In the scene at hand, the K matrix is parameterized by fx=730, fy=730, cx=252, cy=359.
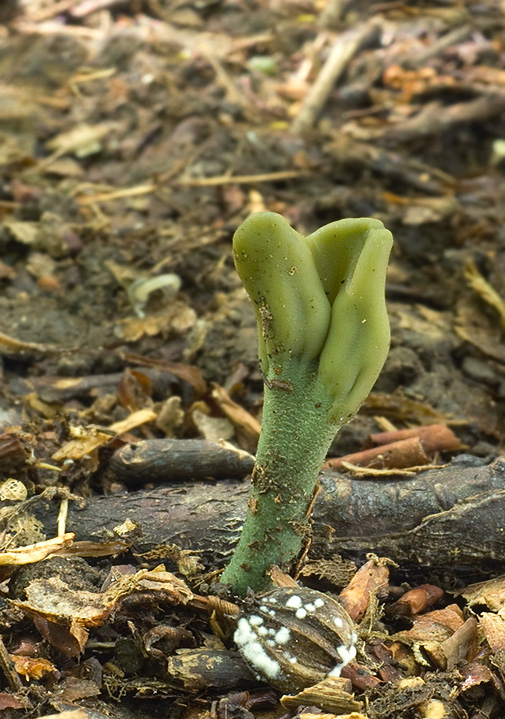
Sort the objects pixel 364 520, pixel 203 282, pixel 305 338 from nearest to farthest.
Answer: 1. pixel 305 338
2. pixel 364 520
3. pixel 203 282

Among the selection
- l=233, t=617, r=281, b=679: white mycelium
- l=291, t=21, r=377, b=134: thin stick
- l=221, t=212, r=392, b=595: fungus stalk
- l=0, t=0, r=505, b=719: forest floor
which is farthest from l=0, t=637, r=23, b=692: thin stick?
l=291, t=21, r=377, b=134: thin stick

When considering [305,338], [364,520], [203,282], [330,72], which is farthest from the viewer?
[330,72]

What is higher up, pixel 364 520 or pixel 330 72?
pixel 330 72

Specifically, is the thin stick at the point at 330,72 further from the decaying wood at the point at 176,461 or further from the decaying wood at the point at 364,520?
the decaying wood at the point at 364,520

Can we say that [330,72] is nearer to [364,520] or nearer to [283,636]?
[364,520]

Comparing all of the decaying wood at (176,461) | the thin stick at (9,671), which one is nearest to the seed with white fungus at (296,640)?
the thin stick at (9,671)

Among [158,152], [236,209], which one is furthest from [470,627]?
[158,152]

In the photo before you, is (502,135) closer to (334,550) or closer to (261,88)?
(261,88)

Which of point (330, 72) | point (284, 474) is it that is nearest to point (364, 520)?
point (284, 474)

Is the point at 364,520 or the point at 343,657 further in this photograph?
the point at 364,520
